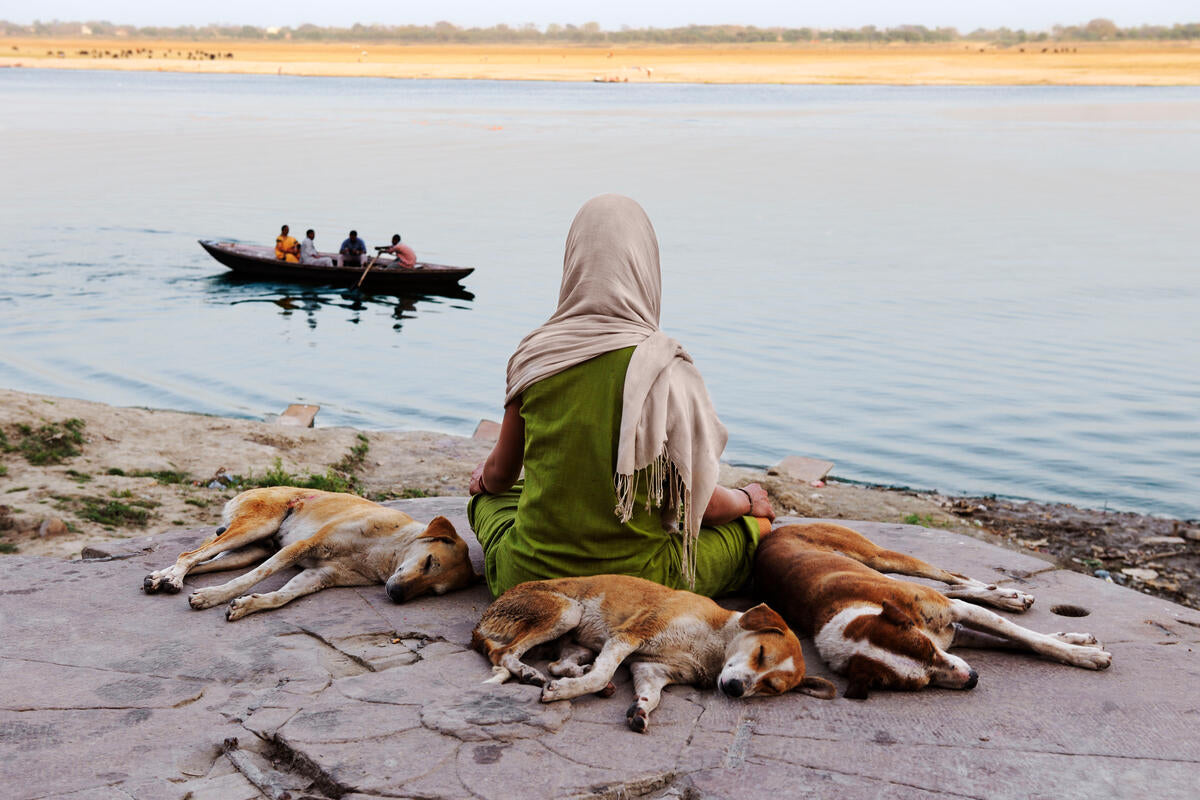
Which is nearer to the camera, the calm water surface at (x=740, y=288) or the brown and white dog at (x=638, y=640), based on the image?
the brown and white dog at (x=638, y=640)

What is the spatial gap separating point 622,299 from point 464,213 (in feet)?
105

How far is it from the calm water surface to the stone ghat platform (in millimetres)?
8281

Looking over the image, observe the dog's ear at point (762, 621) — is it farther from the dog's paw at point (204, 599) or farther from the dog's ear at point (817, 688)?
the dog's paw at point (204, 599)

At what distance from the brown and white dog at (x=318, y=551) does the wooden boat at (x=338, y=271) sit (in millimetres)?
18007

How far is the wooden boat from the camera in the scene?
77.7 feet

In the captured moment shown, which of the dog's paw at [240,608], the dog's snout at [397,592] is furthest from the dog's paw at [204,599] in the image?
the dog's snout at [397,592]

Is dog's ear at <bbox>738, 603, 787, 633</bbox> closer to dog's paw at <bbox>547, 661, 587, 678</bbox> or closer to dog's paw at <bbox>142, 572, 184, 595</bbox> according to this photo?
dog's paw at <bbox>547, 661, 587, 678</bbox>

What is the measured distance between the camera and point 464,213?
35.6 meters

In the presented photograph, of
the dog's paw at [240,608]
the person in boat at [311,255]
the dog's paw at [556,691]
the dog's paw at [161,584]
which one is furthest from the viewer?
the person in boat at [311,255]

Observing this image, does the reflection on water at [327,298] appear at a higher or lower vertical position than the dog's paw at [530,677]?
lower

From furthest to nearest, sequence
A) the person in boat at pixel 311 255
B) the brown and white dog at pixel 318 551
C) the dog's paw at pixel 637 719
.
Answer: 1. the person in boat at pixel 311 255
2. the brown and white dog at pixel 318 551
3. the dog's paw at pixel 637 719

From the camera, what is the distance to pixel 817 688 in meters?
4.18

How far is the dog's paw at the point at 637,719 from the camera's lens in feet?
12.6

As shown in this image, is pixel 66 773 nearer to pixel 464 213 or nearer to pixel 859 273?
pixel 859 273
